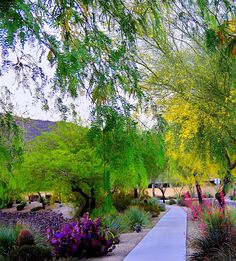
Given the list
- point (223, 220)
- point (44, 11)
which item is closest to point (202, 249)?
point (223, 220)

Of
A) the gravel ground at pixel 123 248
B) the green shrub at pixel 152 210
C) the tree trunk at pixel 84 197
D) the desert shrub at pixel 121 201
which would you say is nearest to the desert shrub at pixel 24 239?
the gravel ground at pixel 123 248

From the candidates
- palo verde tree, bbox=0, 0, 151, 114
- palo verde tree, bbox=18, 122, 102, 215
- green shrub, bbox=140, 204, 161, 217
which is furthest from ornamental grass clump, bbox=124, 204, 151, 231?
palo verde tree, bbox=0, 0, 151, 114

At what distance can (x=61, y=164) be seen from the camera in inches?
699

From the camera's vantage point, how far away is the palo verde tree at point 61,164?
17.9 meters

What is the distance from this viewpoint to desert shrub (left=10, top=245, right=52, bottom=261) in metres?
11.9

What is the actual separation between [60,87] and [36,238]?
1109 cm

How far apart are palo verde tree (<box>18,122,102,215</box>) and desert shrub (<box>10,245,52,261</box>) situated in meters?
5.10

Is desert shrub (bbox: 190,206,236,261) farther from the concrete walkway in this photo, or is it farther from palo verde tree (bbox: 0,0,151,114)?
palo verde tree (bbox: 0,0,151,114)

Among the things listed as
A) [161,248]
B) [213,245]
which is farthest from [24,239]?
[213,245]

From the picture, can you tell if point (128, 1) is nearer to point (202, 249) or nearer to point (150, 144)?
point (150, 144)

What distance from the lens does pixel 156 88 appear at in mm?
13984

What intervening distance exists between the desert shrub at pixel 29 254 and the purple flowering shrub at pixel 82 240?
57cm

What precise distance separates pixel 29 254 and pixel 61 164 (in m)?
6.09

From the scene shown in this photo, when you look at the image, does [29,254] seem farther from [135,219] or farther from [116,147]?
[135,219]
